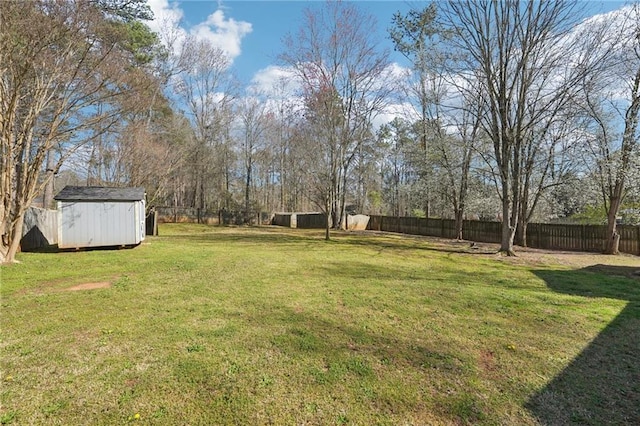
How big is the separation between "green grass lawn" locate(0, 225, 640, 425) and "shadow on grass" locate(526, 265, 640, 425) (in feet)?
0.04

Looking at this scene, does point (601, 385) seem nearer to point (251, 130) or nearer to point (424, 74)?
point (424, 74)

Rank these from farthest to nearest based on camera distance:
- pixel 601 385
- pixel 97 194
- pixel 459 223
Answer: pixel 459 223 < pixel 97 194 < pixel 601 385

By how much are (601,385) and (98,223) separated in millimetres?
11600

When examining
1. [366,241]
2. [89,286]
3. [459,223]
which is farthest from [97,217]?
[459,223]

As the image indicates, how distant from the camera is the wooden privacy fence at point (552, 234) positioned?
12.0 metres

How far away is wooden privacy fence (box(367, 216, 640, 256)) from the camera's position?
1202 cm

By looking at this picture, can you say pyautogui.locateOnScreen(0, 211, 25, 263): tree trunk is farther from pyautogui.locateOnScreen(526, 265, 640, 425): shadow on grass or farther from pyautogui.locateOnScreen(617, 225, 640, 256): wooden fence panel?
pyautogui.locateOnScreen(617, 225, 640, 256): wooden fence panel

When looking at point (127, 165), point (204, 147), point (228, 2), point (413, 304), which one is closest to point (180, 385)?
point (413, 304)

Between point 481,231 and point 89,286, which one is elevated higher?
point 481,231

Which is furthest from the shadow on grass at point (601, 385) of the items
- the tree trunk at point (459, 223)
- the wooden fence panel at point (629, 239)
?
the tree trunk at point (459, 223)

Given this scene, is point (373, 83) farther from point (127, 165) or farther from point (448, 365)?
point (448, 365)

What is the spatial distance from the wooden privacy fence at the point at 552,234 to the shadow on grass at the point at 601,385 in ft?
34.6

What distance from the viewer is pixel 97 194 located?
32.5 ft

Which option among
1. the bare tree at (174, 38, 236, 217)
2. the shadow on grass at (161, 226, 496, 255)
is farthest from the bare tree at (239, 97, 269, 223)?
the shadow on grass at (161, 226, 496, 255)
